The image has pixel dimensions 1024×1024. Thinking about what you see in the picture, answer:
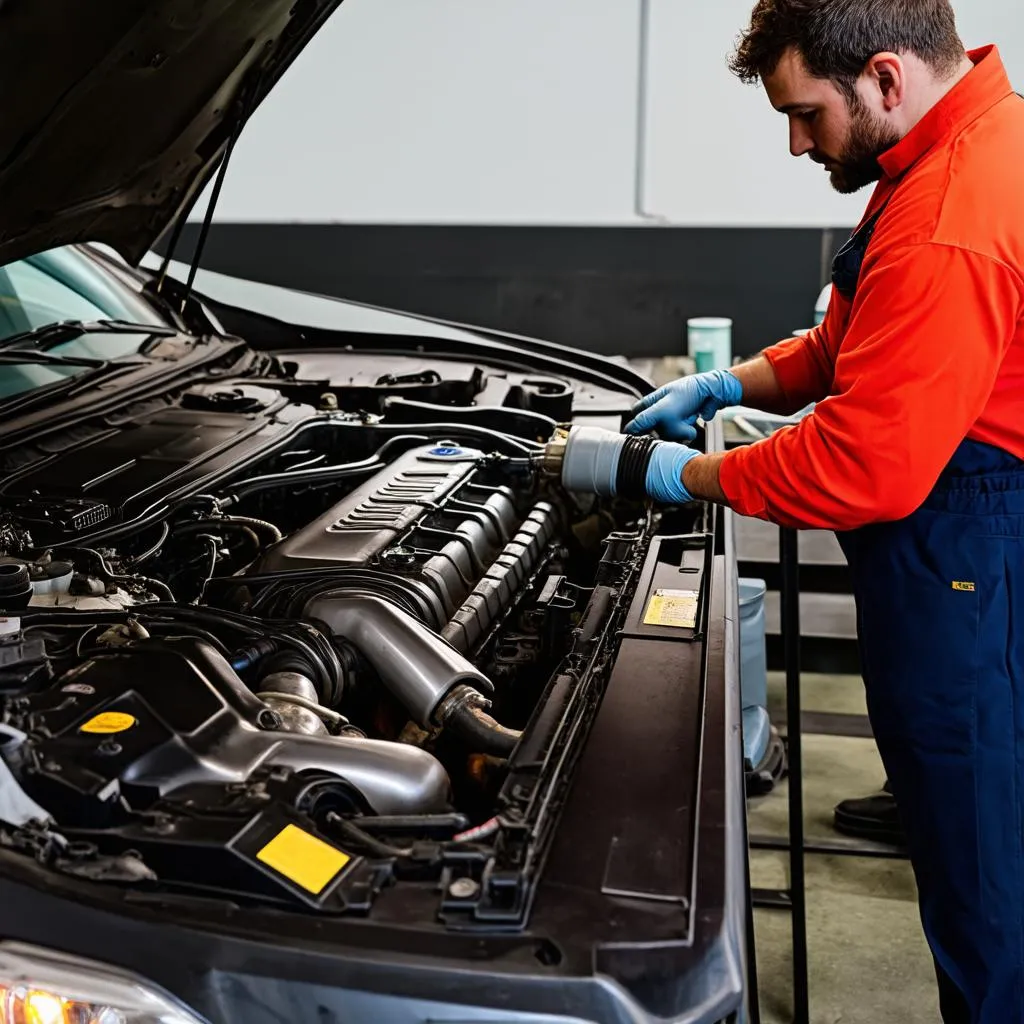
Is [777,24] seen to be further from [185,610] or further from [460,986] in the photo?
[460,986]

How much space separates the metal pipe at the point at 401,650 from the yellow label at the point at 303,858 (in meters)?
0.40

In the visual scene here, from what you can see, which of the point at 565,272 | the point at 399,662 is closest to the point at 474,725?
the point at 399,662

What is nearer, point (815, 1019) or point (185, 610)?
point (185, 610)

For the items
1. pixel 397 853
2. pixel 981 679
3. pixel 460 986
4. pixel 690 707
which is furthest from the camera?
pixel 981 679

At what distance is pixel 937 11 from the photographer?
1.35m

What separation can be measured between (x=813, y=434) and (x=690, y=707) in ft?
1.32

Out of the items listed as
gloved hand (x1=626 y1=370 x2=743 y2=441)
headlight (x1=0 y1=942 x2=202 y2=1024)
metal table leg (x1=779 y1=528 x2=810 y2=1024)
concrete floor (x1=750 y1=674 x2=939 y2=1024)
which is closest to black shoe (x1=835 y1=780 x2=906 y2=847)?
concrete floor (x1=750 y1=674 x2=939 y2=1024)

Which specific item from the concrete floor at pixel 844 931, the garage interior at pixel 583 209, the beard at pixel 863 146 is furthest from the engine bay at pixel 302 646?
the garage interior at pixel 583 209

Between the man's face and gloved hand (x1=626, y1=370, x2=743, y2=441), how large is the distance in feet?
1.77

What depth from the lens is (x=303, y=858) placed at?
0.93 m

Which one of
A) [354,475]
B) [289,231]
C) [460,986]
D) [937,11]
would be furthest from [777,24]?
[289,231]

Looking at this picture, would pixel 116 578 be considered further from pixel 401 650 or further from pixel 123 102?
pixel 123 102

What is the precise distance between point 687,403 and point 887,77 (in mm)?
751

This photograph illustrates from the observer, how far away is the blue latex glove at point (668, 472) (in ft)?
5.31
